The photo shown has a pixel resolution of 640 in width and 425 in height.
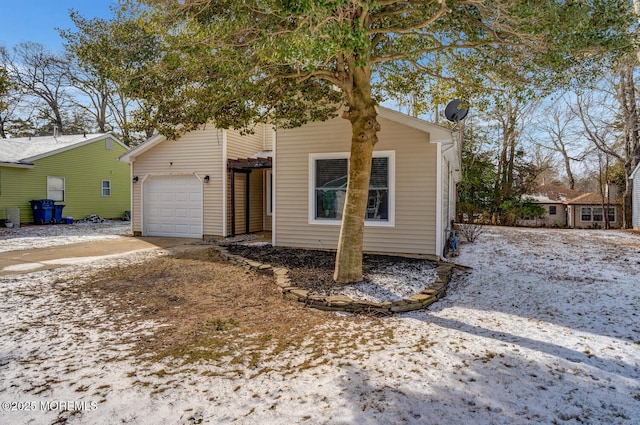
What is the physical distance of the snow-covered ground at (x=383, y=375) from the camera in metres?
2.25

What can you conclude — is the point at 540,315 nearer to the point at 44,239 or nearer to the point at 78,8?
the point at 44,239

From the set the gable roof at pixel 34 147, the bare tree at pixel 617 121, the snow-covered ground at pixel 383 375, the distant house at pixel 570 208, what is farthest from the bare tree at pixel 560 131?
the gable roof at pixel 34 147

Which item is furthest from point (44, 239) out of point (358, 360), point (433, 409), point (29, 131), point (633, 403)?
point (29, 131)

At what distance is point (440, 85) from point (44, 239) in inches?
466

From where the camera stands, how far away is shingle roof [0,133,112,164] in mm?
15148

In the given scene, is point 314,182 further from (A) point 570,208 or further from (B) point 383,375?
(A) point 570,208

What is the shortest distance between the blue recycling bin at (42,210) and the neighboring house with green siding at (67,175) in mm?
278

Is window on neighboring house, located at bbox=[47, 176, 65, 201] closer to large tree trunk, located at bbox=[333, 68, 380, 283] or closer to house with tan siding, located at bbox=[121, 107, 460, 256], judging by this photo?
house with tan siding, located at bbox=[121, 107, 460, 256]

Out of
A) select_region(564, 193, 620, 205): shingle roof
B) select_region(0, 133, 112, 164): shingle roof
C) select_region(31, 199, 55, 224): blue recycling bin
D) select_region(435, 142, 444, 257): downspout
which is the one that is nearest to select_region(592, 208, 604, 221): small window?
select_region(564, 193, 620, 205): shingle roof

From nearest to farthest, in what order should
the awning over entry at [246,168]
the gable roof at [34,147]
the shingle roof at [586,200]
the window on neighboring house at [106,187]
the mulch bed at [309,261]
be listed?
the mulch bed at [309,261]
the awning over entry at [246,168]
the gable roof at [34,147]
the window on neighboring house at [106,187]
the shingle roof at [586,200]

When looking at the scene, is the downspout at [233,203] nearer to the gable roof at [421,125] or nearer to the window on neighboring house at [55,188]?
the gable roof at [421,125]

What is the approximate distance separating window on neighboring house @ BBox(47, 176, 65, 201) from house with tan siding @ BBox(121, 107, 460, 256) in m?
7.64

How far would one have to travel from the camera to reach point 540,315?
4184 millimetres

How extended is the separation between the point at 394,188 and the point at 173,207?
7.54m
